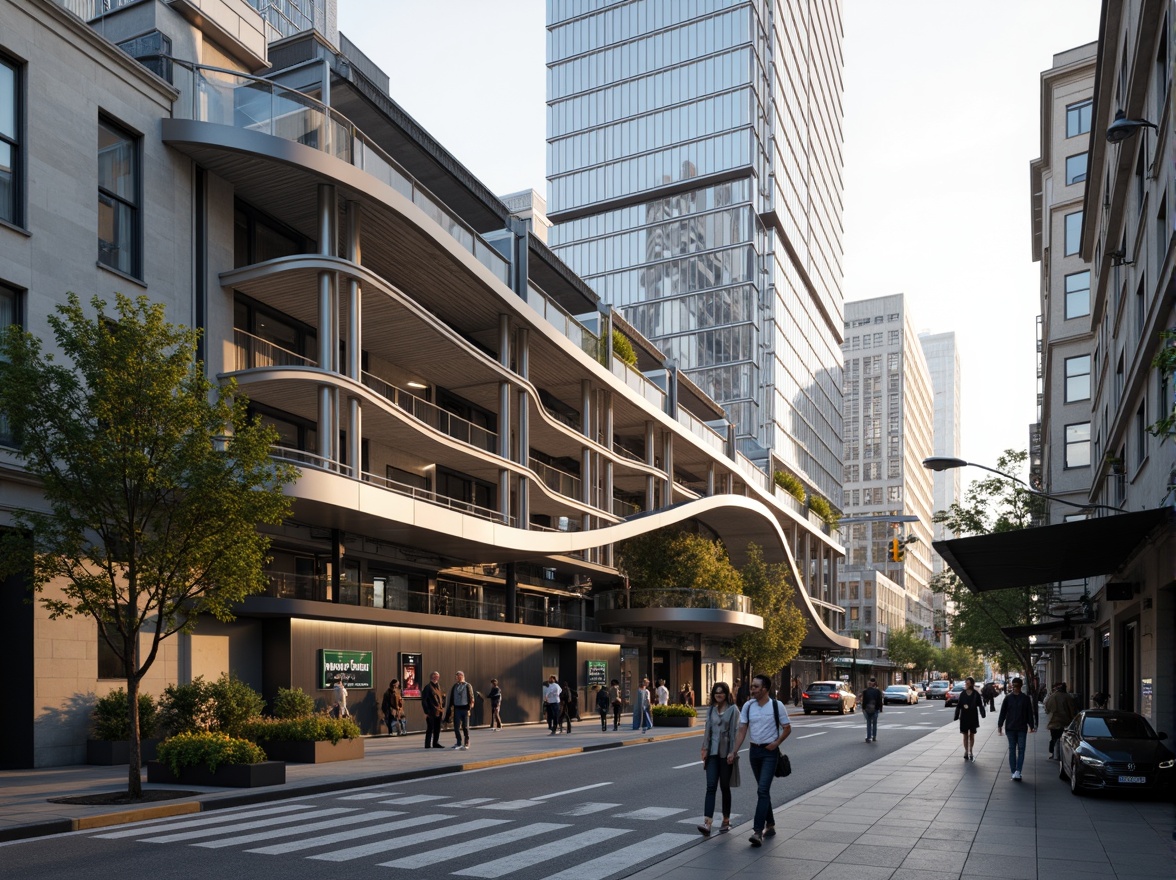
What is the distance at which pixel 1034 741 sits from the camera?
106 ft

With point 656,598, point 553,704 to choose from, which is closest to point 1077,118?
point 656,598

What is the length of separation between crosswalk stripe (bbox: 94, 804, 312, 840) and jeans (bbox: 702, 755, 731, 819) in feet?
19.1

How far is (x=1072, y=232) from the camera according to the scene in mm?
43719

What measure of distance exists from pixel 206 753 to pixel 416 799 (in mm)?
3475

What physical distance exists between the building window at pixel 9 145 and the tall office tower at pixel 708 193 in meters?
68.2

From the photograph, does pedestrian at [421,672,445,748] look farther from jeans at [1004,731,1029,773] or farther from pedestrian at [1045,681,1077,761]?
pedestrian at [1045,681,1077,761]

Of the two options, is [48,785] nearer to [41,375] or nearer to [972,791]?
[41,375]

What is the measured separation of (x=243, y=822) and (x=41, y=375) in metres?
6.96

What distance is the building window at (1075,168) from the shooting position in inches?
1708

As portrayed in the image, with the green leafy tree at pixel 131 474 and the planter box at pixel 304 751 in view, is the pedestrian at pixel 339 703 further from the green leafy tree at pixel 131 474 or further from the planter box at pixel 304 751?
the green leafy tree at pixel 131 474

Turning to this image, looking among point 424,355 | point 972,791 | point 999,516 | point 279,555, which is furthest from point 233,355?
point 999,516

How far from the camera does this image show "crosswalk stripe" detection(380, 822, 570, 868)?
10883 mm

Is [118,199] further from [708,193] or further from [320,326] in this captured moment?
[708,193]

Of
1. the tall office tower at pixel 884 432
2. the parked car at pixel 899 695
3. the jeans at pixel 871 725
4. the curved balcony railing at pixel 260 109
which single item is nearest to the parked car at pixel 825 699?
the parked car at pixel 899 695
